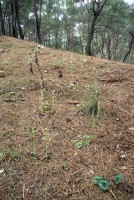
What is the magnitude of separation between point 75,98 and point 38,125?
0.88 m

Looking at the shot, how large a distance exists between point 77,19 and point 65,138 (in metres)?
22.5

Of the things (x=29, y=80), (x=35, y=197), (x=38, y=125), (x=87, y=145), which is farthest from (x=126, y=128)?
(x=29, y=80)

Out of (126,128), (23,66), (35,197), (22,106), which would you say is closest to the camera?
(35,197)

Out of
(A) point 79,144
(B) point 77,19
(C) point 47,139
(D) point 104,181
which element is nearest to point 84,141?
(A) point 79,144

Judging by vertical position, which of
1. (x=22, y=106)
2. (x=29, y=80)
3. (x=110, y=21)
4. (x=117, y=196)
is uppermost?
(x=110, y=21)

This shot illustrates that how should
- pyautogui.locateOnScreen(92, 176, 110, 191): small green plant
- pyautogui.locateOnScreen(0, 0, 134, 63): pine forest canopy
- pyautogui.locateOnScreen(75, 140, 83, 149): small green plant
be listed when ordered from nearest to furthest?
pyautogui.locateOnScreen(92, 176, 110, 191): small green plant
pyautogui.locateOnScreen(75, 140, 83, 149): small green plant
pyautogui.locateOnScreen(0, 0, 134, 63): pine forest canopy

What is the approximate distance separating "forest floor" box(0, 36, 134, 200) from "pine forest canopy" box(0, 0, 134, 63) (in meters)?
9.49

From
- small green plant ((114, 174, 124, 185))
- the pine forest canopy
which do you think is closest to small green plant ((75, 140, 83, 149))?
small green plant ((114, 174, 124, 185))

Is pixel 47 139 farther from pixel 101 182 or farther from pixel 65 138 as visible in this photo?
pixel 101 182

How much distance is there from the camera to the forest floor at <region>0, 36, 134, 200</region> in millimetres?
1634

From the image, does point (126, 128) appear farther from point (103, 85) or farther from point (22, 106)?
point (22, 106)

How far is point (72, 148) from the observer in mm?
2041

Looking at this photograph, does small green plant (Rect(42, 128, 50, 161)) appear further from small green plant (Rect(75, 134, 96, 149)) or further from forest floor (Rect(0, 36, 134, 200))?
small green plant (Rect(75, 134, 96, 149))

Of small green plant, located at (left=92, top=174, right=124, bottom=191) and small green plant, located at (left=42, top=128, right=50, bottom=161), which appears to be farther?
small green plant, located at (left=42, top=128, right=50, bottom=161)
